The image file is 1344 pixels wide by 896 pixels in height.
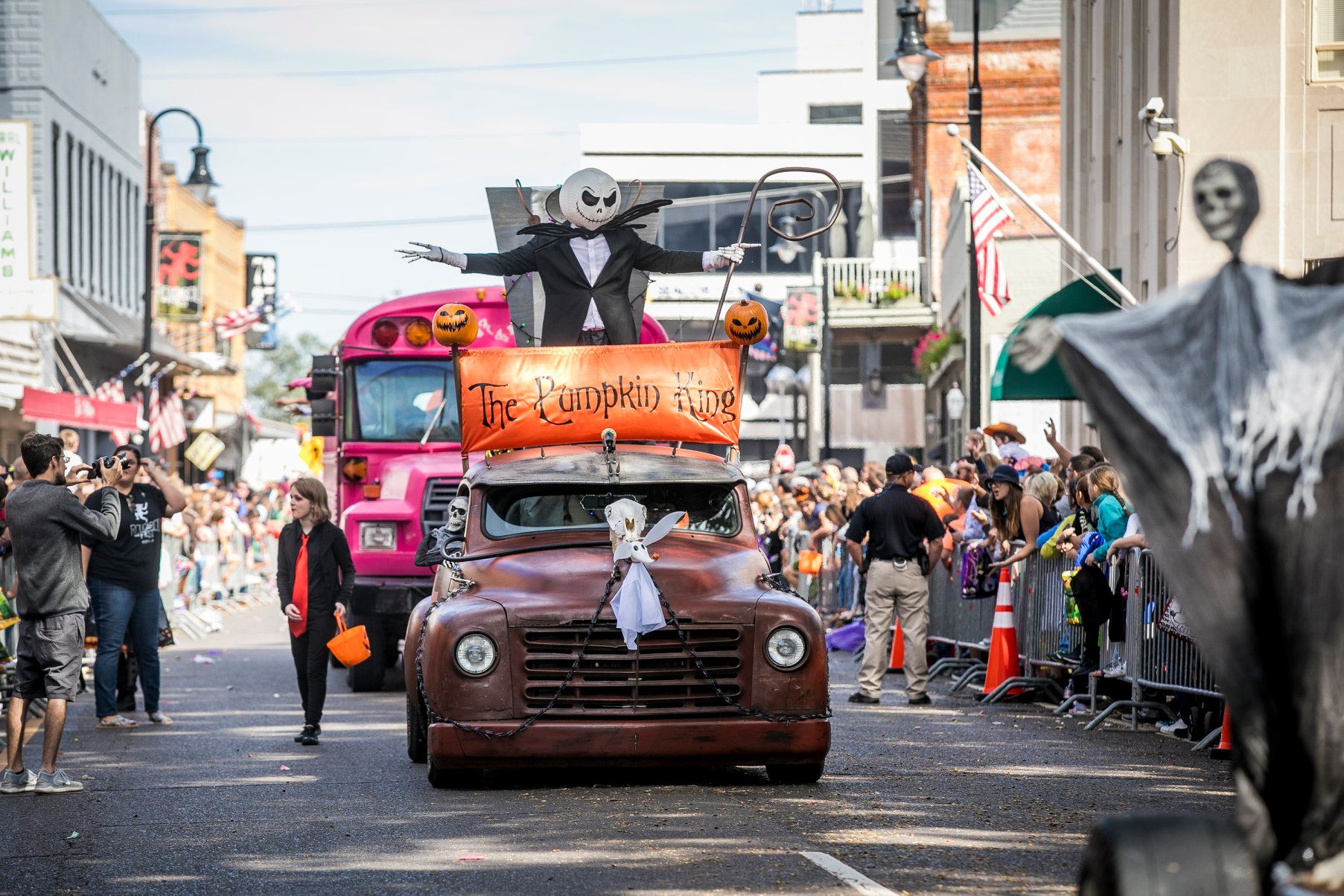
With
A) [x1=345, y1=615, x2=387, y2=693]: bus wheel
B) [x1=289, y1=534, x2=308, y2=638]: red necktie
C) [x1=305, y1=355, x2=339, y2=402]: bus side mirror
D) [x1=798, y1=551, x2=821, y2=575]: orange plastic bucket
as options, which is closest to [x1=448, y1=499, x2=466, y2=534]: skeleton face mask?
[x1=289, y1=534, x2=308, y2=638]: red necktie

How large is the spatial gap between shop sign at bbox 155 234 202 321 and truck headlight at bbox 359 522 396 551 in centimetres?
3920

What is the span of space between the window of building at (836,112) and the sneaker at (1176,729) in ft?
204

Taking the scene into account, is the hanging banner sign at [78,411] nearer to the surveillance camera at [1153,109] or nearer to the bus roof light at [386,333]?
the bus roof light at [386,333]

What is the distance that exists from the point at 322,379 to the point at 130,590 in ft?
14.0

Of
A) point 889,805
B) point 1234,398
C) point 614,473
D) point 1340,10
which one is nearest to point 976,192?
point 1340,10

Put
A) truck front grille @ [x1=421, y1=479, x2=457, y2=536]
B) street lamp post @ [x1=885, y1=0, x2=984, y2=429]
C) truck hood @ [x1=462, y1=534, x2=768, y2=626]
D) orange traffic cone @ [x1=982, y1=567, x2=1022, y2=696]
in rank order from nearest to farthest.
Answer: truck hood @ [x1=462, y1=534, x2=768, y2=626] < orange traffic cone @ [x1=982, y1=567, x2=1022, y2=696] < truck front grille @ [x1=421, y1=479, x2=457, y2=536] < street lamp post @ [x1=885, y1=0, x2=984, y2=429]

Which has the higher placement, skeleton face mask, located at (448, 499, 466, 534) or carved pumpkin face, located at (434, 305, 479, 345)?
carved pumpkin face, located at (434, 305, 479, 345)

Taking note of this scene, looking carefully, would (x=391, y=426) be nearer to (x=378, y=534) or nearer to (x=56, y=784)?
(x=378, y=534)

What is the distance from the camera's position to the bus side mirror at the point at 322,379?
1853 cm

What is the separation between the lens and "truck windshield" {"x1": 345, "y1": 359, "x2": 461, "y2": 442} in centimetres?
1822

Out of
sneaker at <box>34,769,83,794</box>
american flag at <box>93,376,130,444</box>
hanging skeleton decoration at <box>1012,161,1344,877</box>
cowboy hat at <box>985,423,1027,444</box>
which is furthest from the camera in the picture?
american flag at <box>93,376,130,444</box>

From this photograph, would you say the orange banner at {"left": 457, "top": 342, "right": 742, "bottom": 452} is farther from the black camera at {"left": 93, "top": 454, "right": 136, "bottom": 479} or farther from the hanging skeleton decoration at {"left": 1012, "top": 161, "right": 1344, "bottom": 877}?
the hanging skeleton decoration at {"left": 1012, "top": 161, "right": 1344, "bottom": 877}

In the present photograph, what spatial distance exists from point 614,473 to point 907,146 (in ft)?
181

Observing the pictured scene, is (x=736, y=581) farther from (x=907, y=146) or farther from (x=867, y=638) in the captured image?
(x=907, y=146)
